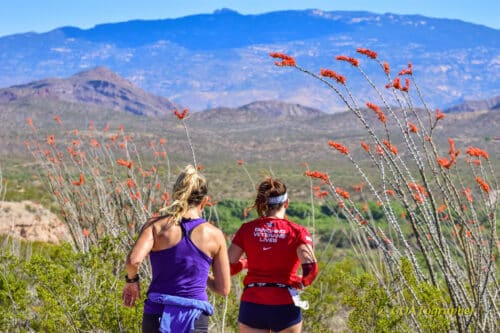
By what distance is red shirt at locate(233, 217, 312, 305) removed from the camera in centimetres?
379

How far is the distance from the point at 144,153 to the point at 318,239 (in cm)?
3379

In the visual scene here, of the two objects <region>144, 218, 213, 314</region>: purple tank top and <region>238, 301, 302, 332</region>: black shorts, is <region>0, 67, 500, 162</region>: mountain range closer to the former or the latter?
<region>238, 301, 302, 332</region>: black shorts

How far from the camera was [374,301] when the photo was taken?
4621 mm

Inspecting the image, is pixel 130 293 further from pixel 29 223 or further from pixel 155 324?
pixel 29 223

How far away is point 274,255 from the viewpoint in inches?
150

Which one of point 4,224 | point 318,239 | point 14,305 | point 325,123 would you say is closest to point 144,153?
point 318,239

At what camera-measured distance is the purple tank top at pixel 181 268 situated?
3.39 metres

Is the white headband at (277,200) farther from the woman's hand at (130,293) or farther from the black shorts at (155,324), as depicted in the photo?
the woman's hand at (130,293)

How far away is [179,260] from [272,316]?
736 millimetres

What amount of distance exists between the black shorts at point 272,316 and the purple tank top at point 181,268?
1.63 ft

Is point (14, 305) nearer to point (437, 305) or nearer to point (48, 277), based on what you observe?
point (48, 277)

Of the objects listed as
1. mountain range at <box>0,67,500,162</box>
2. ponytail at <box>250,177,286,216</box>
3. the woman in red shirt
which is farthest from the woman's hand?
mountain range at <box>0,67,500,162</box>

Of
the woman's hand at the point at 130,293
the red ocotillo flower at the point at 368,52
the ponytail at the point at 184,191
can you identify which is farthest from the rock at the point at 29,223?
the ponytail at the point at 184,191

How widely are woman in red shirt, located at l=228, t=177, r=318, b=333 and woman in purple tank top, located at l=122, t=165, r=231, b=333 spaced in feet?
1.38
